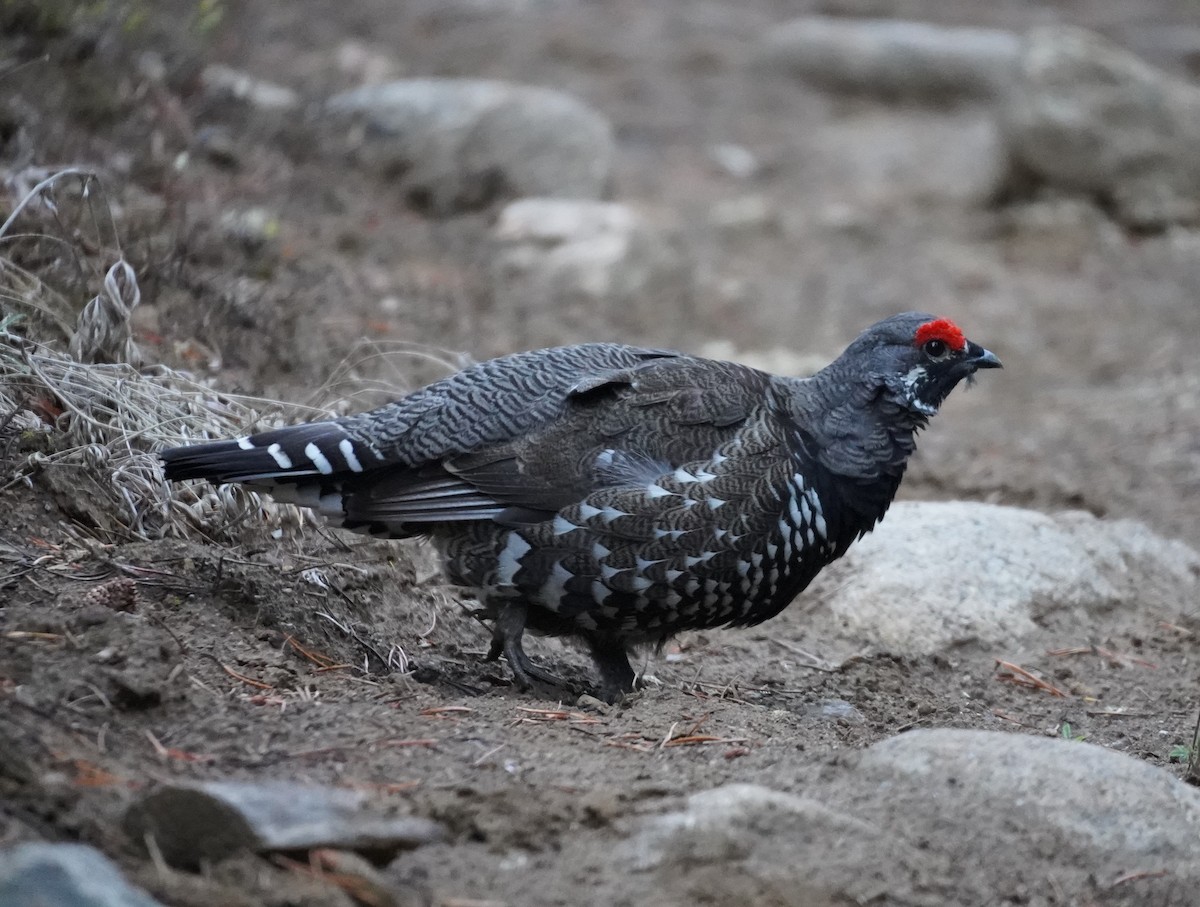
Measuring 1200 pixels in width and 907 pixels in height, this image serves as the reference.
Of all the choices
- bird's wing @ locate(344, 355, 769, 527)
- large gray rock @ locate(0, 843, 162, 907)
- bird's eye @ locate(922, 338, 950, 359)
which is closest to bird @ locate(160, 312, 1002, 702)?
bird's wing @ locate(344, 355, 769, 527)

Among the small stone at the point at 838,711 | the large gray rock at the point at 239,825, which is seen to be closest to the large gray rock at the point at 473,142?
the small stone at the point at 838,711

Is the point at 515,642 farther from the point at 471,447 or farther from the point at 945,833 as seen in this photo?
the point at 945,833

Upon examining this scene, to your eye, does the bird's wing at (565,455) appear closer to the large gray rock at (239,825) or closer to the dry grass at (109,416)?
the dry grass at (109,416)

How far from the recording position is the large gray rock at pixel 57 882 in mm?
2631

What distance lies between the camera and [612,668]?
500cm

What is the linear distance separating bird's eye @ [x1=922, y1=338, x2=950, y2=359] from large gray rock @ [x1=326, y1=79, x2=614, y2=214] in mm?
6238

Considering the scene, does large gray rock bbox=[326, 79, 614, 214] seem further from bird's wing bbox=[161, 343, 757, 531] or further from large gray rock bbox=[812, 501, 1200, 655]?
bird's wing bbox=[161, 343, 757, 531]

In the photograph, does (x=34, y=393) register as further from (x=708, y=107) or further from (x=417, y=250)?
(x=708, y=107)

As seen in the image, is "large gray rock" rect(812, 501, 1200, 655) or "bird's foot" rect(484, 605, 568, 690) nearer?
A: "bird's foot" rect(484, 605, 568, 690)

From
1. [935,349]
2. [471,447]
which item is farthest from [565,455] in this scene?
[935,349]

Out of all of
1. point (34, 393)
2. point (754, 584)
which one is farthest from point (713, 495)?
point (34, 393)

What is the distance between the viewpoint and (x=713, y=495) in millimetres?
4641

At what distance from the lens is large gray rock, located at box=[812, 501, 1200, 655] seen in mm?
5988

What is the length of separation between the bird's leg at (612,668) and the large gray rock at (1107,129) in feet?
29.9
